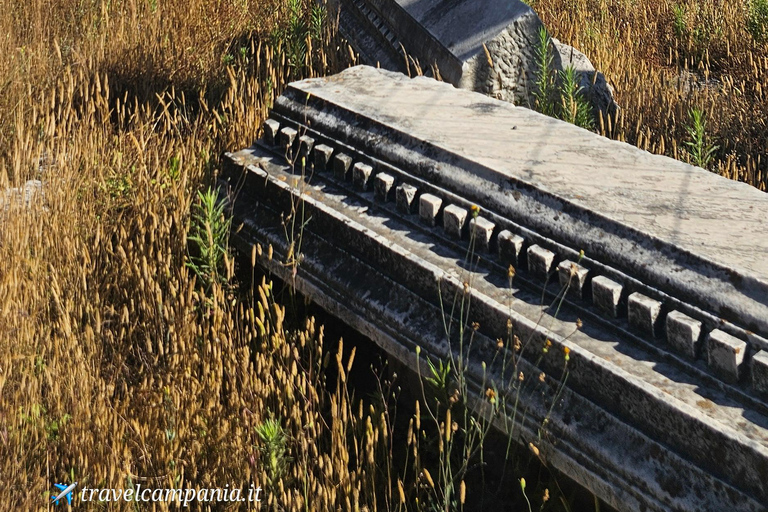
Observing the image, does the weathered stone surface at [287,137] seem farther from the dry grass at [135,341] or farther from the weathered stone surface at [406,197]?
the weathered stone surface at [406,197]

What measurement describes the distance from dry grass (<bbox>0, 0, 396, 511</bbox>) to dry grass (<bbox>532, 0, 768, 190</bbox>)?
1988 mm

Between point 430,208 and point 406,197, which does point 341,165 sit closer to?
point 406,197

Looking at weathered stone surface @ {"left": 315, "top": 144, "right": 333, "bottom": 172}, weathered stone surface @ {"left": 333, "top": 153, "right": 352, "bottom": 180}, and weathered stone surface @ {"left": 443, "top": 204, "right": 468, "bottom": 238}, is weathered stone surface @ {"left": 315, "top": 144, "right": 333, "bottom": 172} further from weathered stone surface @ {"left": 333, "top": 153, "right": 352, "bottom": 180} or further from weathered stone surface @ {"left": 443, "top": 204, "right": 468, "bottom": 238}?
weathered stone surface @ {"left": 443, "top": 204, "right": 468, "bottom": 238}

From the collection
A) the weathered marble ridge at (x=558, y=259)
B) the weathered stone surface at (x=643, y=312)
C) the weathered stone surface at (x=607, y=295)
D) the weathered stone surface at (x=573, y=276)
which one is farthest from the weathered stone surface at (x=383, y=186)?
the weathered stone surface at (x=643, y=312)

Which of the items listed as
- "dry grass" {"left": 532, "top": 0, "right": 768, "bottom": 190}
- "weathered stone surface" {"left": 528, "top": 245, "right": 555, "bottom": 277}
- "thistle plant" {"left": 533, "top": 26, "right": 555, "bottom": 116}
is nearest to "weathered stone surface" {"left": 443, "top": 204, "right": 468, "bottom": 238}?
"weathered stone surface" {"left": 528, "top": 245, "right": 555, "bottom": 277}

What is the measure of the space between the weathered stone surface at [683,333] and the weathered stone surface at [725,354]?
1.4 inches

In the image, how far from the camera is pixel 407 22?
13.7 feet

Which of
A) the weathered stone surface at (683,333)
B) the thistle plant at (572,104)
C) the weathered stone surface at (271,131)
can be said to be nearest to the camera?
the weathered stone surface at (683,333)

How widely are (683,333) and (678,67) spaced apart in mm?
3747

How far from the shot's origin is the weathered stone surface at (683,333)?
1856 millimetres

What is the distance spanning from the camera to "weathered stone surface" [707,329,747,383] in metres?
1.78

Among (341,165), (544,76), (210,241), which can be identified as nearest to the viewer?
(210,241)

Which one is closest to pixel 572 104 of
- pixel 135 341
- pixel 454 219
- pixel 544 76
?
pixel 544 76

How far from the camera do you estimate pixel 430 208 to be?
2.49 meters
